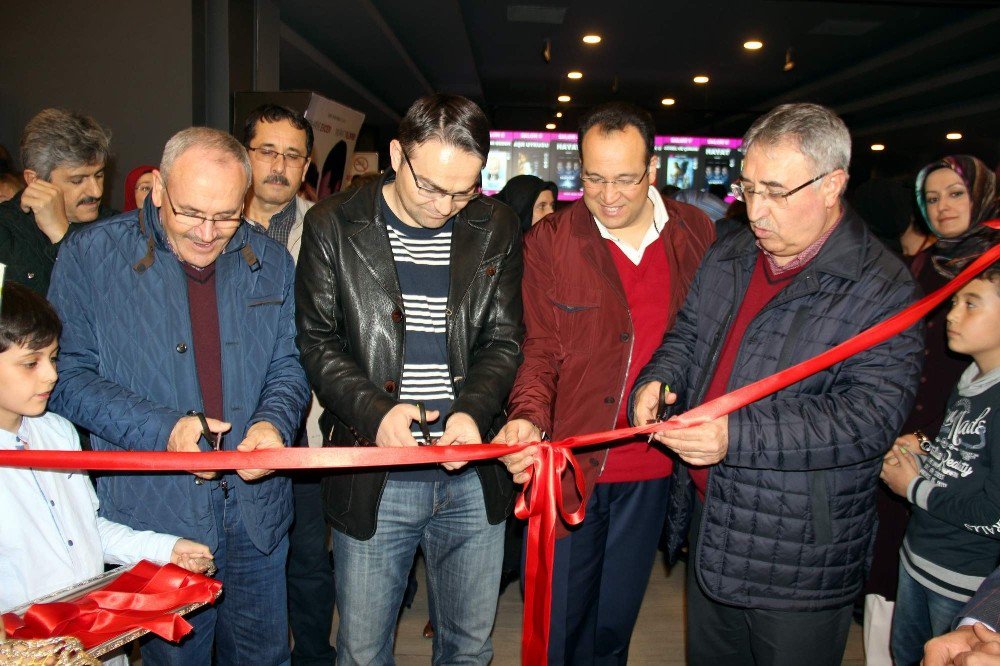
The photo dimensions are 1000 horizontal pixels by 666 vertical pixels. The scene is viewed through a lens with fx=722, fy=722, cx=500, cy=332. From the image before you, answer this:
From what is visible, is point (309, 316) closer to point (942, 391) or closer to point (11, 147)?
point (942, 391)

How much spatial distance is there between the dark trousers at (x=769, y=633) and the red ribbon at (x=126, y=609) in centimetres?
140

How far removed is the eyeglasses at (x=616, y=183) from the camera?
7.88ft

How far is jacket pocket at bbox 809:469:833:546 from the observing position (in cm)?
196

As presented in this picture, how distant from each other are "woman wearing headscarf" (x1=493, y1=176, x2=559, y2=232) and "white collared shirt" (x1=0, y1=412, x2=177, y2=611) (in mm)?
3063

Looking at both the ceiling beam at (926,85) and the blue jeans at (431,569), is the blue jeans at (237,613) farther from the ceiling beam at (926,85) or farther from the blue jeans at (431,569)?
the ceiling beam at (926,85)

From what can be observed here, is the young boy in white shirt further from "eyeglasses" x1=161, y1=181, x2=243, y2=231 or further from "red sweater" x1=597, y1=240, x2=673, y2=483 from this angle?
"red sweater" x1=597, y1=240, x2=673, y2=483

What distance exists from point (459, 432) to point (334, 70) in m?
9.93

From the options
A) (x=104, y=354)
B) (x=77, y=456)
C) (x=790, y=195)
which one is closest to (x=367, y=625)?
(x=77, y=456)

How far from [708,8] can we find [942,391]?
7.03m

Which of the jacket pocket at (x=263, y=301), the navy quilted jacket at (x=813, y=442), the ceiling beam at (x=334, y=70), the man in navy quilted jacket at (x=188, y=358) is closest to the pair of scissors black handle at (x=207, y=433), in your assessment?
the man in navy quilted jacket at (x=188, y=358)

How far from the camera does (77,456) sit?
1876 mm

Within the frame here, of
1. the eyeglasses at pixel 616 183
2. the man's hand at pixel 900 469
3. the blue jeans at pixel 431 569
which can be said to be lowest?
the blue jeans at pixel 431 569

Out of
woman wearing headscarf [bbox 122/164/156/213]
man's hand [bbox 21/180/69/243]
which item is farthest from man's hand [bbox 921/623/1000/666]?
woman wearing headscarf [bbox 122/164/156/213]

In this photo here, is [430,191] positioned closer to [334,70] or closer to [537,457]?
[537,457]
